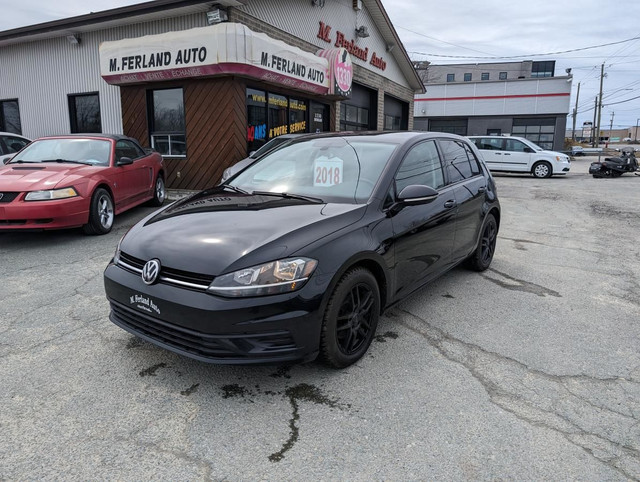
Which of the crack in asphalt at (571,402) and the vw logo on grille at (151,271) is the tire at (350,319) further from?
the vw logo on grille at (151,271)

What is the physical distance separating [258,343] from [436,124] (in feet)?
125

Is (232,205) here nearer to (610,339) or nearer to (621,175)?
(610,339)

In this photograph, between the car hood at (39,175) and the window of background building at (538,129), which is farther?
the window of background building at (538,129)

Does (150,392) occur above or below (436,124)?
below

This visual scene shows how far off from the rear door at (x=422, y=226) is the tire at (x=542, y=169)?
55.1 feet

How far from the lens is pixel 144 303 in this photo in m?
2.77

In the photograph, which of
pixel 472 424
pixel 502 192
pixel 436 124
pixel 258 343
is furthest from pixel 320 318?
pixel 436 124

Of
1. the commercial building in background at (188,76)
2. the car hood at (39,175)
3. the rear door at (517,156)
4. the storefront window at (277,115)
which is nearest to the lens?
the car hood at (39,175)

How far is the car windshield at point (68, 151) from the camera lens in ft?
23.6

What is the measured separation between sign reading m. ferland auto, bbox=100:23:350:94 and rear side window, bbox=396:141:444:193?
6.07m

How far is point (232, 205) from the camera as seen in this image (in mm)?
3410

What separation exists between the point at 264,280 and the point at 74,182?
15.8 ft

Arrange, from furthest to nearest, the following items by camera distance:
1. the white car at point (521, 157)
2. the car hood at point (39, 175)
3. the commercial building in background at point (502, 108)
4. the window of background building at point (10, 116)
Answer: the commercial building in background at point (502, 108) → the white car at point (521, 157) → the window of background building at point (10, 116) → the car hood at point (39, 175)

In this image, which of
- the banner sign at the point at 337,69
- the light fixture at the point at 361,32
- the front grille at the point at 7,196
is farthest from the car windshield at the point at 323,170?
the light fixture at the point at 361,32
